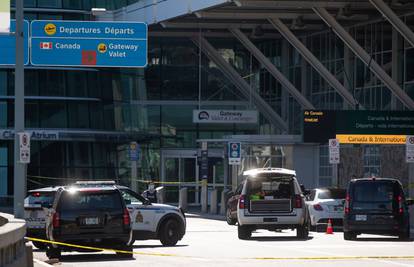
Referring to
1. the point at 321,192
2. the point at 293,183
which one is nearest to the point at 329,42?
the point at 321,192

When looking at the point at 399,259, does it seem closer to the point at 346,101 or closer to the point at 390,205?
the point at 390,205

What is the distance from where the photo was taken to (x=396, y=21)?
140 feet

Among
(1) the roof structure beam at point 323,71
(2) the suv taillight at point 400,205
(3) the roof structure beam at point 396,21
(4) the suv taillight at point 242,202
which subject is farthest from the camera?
(1) the roof structure beam at point 323,71

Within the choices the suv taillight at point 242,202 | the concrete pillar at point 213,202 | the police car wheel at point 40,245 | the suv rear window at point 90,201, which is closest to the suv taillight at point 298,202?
the suv taillight at point 242,202

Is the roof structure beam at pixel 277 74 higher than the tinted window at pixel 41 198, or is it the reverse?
the roof structure beam at pixel 277 74

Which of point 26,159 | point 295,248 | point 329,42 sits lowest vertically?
point 295,248

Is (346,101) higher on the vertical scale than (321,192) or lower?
higher

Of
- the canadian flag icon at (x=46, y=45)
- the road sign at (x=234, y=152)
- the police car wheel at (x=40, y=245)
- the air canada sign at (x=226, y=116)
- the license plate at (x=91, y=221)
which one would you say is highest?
the canadian flag icon at (x=46, y=45)

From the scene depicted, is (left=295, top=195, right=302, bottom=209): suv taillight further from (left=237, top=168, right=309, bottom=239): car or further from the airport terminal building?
the airport terminal building

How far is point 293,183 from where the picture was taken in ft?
98.2

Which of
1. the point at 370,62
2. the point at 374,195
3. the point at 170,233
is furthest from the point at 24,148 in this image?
the point at 370,62

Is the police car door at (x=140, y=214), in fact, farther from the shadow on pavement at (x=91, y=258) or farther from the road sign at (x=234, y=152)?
the road sign at (x=234, y=152)

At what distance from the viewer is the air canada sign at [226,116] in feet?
182

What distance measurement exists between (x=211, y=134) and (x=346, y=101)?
1493 centimetres
